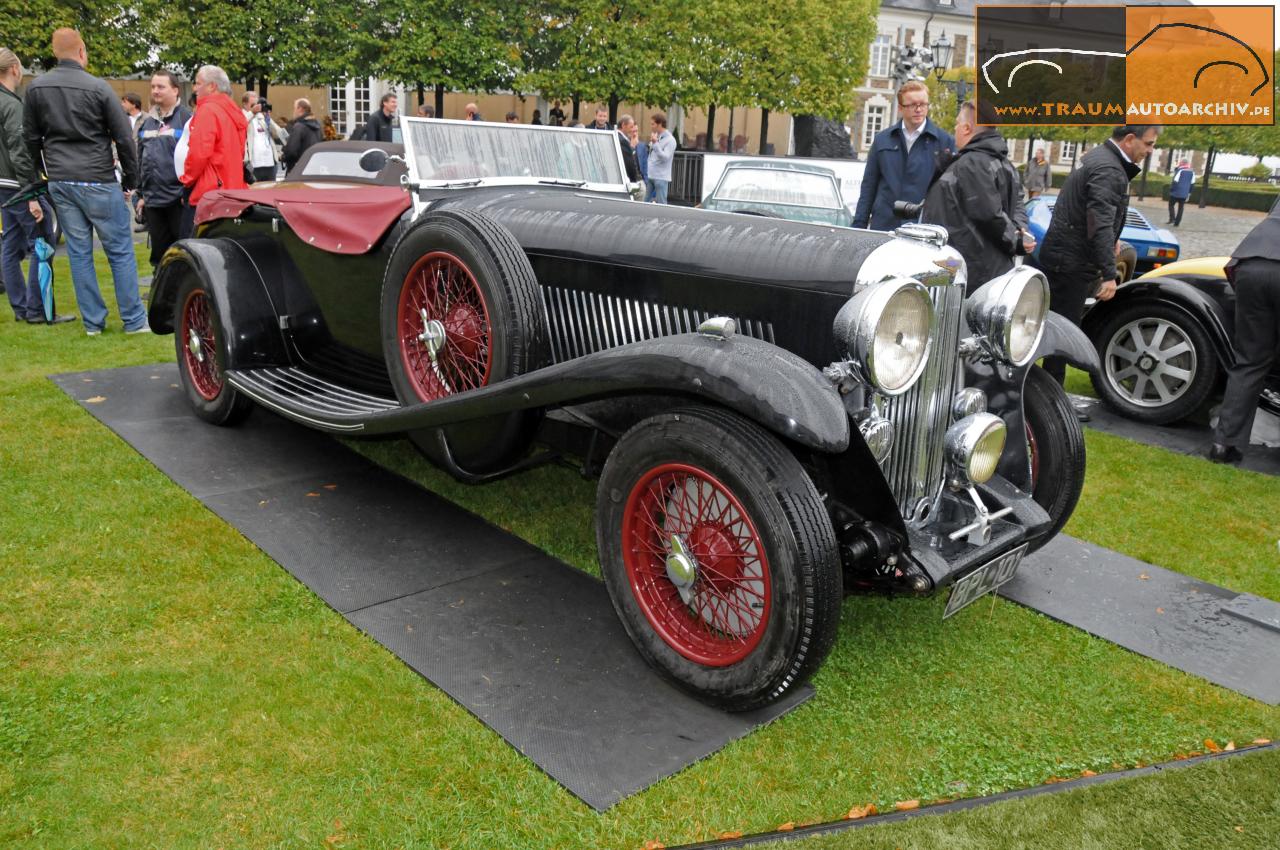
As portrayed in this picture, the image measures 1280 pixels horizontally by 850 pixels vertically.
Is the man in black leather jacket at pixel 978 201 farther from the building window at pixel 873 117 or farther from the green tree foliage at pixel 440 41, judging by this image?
the building window at pixel 873 117

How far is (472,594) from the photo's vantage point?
12.0 feet

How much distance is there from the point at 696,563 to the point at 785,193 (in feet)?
24.7

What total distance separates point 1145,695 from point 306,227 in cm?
427


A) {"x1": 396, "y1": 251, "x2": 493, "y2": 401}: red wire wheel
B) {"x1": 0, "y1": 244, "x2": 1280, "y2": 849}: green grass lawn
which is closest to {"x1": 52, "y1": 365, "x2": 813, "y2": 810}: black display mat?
{"x1": 0, "y1": 244, "x2": 1280, "y2": 849}: green grass lawn

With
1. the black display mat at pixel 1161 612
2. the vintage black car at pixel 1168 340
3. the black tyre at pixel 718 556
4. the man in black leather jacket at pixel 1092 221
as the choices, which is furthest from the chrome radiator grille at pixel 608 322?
the vintage black car at pixel 1168 340

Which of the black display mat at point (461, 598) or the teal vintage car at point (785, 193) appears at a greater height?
the teal vintage car at point (785, 193)

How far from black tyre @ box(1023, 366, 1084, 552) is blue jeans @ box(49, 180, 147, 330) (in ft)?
22.1

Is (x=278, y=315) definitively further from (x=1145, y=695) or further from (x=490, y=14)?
(x=490, y=14)

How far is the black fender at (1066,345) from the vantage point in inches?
149

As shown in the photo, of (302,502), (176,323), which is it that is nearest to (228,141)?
A: (176,323)

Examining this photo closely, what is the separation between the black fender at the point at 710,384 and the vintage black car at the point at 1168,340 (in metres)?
4.20

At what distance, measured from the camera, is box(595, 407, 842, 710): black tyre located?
2646mm

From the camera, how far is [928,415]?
3.23 metres

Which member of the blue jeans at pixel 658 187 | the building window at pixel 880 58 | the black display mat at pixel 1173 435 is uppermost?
the building window at pixel 880 58
